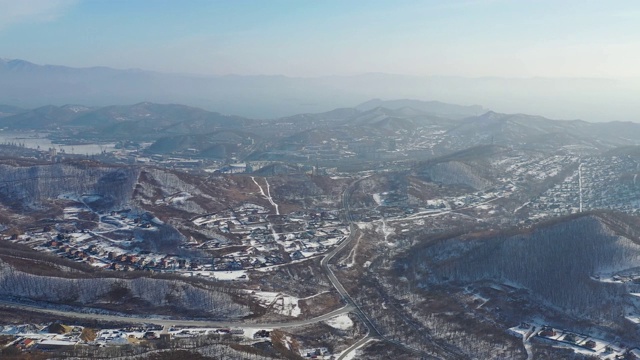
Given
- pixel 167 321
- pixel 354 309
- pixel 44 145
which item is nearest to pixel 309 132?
pixel 44 145

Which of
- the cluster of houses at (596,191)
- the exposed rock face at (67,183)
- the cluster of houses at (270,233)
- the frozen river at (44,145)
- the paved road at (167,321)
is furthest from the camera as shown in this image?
the frozen river at (44,145)

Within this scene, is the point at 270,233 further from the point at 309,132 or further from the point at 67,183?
the point at 309,132

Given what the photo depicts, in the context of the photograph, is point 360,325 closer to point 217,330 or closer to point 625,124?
point 217,330

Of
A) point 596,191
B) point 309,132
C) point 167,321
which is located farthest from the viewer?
point 309,132

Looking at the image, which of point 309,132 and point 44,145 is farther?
point 309,132

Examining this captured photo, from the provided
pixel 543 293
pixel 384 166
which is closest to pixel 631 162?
pixel 384 166

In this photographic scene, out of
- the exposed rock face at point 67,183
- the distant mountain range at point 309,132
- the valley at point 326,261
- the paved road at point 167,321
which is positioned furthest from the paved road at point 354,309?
the distant mountain range at point 309,132

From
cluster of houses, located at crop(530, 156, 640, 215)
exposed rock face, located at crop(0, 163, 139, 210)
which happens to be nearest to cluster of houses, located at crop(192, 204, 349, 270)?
exposed rock face, located at crop(0, 163, 139, 210)

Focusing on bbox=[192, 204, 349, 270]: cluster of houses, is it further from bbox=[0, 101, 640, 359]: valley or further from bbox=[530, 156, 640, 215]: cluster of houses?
bbox=[530, 156, 640, 215]: cluster of houses

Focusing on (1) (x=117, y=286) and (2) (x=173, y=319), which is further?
(1) (x=117, y=286)

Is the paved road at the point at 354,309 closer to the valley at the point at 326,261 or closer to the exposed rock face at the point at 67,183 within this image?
the valley at the point at 326,261

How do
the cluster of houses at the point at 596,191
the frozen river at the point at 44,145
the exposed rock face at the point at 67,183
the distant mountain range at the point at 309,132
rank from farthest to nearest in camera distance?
1. the distant mountain range at the point at 309,132
2. the frozen river at the point at 44,145
3. the cluster of houses at the point at 596,191
4. the exposed rock face at the point at 67,183
